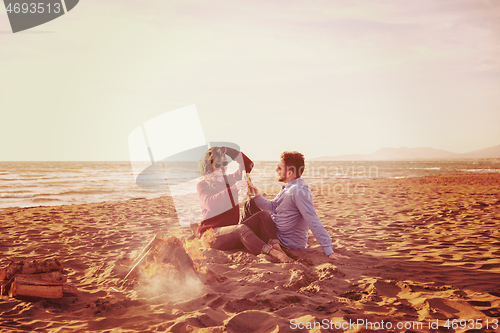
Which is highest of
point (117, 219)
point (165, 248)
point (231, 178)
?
point (231, 178)

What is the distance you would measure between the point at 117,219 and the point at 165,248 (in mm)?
5401

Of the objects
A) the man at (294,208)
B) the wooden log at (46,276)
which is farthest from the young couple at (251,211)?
the wooden log at (46,276)

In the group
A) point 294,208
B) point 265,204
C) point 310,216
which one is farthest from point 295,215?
point 265,204

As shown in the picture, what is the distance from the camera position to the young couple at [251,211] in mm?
4062

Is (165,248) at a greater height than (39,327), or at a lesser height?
greater

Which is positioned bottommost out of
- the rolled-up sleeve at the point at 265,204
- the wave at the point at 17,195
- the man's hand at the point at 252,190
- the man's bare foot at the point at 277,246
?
the wave at the point at 17,195

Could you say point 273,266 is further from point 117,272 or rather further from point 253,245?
point 117,272

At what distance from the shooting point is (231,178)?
14.8ft

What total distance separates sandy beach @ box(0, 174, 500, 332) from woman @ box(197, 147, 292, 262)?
0.19 meters

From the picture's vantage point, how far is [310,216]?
3.87 m

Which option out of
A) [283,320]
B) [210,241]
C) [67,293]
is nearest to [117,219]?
[210,241]

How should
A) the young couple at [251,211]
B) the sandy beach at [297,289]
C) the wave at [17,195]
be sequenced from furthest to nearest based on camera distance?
1. the wave at [17,195]
2. the young couple at [251,211]
3. the sandy beach at [297,289]

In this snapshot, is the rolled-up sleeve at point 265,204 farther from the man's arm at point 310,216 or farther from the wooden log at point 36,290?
the wooden log at point 36,290

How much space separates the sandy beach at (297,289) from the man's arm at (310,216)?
299 millimetres
